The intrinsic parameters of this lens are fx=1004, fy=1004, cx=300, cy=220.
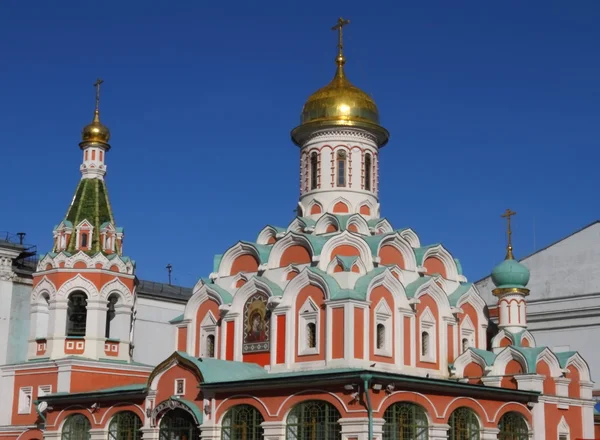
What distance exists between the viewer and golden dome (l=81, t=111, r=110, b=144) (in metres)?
27.4

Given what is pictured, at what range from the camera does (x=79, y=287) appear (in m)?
25.7

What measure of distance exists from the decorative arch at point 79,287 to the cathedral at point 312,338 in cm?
4

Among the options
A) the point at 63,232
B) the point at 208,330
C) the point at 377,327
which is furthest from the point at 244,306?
the point at 63,232

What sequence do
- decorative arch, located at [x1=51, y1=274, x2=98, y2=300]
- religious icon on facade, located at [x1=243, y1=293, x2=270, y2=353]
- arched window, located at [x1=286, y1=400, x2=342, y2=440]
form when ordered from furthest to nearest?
1. decorative arch, located at [x1=51, y1=274, x2=98, y2=300]
2. religious icon on facade, located at [x1=243, y1=293, x2=270, y2=353]
3. arched window, located at [x1=286, y1=400, x2=342, y2=440]

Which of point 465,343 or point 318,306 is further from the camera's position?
point 465,343

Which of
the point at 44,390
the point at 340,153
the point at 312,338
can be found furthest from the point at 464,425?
the point at 44,390

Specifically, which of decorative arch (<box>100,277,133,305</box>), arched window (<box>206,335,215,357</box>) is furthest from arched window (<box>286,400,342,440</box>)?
decorative arch (<box>100,277,133,305</box>)

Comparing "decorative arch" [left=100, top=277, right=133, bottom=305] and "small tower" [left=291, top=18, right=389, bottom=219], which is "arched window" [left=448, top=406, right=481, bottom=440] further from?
"decorative arch" [left=100, top=277, right=133, bottom=305]

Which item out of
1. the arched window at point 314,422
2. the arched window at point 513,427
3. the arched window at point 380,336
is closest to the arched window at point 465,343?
the arched window at point 513,427

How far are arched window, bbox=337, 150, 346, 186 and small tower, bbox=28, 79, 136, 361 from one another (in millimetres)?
6155

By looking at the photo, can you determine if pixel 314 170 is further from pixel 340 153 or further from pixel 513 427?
pixel 513 427

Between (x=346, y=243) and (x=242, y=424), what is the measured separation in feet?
16.4

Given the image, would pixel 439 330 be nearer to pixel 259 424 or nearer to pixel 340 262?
pixel 340 262

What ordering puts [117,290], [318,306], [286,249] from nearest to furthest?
1. [318,306]
2. [286,249]
3. [117,290]
